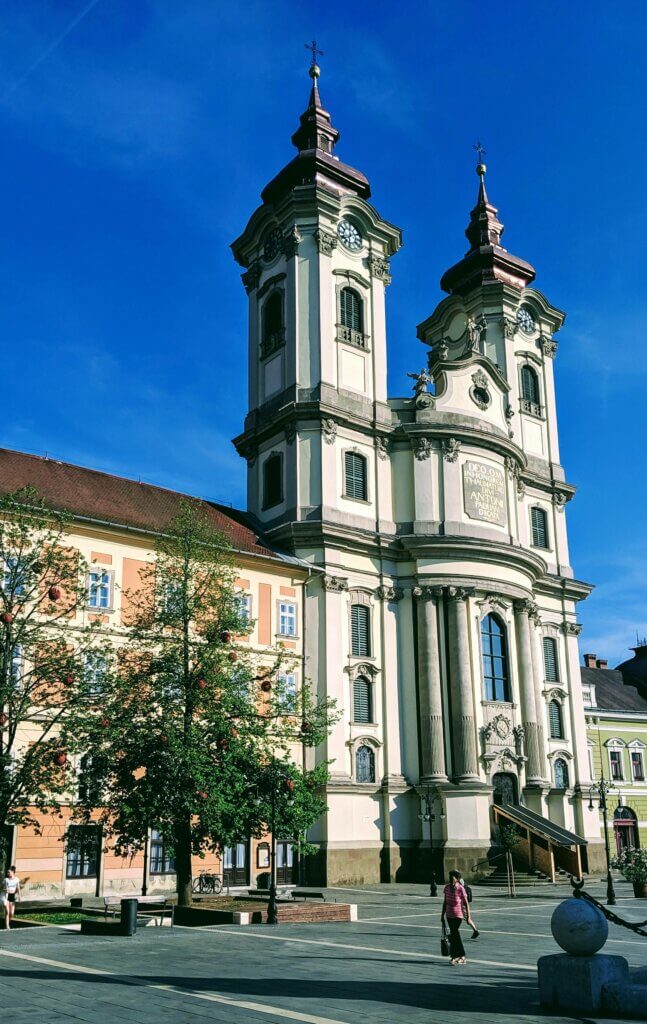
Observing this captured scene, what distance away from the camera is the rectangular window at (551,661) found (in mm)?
52800

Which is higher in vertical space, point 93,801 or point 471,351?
point 471,351

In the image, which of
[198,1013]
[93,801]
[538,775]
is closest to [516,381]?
[538,775]

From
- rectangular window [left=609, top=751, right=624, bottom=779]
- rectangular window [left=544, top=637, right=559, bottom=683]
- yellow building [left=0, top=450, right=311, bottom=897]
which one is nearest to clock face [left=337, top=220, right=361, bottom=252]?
yellow building [left=0, top=450, right=311, bottom=897]

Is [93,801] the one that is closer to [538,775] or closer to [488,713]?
[488,713]

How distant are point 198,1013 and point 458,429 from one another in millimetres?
37436

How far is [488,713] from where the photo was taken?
46188mm

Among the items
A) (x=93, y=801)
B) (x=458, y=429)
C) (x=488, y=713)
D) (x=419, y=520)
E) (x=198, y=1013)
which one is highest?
(x=458, y=429)

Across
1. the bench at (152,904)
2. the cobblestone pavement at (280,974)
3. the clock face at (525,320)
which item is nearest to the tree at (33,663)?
the bench at (152,904)

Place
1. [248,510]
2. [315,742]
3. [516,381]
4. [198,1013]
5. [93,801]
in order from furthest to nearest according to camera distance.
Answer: [516,381] < [248,510] < [315,742] < [93,801] < [198,1013]

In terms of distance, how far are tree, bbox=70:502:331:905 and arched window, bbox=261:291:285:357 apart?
1997cm

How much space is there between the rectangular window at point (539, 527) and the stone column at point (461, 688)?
975 cm

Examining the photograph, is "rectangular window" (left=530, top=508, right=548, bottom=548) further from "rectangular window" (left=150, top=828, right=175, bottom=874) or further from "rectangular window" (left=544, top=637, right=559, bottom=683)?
"rectangular window" (left=150, top=828, right=175, bottom=874)

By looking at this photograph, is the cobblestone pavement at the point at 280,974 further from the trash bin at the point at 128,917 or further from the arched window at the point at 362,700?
the arched window at the point at 362,700

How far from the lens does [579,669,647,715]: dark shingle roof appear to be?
6693 cm
